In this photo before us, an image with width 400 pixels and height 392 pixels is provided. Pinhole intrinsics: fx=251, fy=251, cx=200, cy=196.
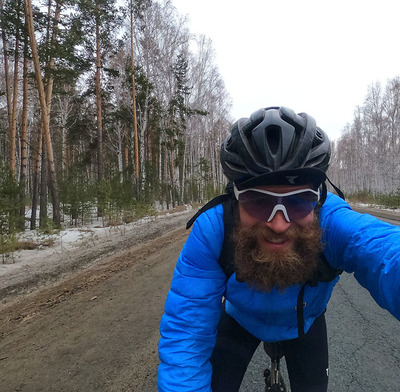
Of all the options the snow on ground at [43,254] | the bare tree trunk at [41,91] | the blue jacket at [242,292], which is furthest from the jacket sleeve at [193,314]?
the bare tree trunk at [41,91]

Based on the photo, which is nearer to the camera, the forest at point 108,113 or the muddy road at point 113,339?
the muddy road at point 113,339

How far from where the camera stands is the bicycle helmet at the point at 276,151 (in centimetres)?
109

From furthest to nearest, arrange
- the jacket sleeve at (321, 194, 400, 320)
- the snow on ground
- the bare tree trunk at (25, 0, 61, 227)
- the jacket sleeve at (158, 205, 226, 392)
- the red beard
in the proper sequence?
the bare tree trunk at (25, 0, 61, 227)
the snow on ground
the red beard
the jacket sleeve at (158, 205, 226, 392)
the jacket sleeve at (321, 194, 400, 320)

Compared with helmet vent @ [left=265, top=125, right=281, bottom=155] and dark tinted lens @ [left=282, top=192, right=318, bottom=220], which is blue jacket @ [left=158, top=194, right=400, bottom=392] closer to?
dark tinted lens @ [left=282, top=192, right=318, bottom=220]

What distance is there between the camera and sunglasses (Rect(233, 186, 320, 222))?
1.10 meters

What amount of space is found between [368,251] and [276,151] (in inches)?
20.9

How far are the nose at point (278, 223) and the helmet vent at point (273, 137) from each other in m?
0.28

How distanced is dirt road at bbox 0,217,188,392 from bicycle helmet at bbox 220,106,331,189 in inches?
72.2

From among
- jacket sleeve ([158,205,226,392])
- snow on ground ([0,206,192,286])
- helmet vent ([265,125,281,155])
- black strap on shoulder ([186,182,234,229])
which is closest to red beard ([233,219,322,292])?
jacket sleeve ([158,205,226,392])

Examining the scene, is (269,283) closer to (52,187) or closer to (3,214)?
(3,214)

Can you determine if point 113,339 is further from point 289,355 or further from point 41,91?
point 41,91

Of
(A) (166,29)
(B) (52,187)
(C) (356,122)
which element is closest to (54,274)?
(B) (52,187)

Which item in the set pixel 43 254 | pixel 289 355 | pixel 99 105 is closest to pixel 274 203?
pixel 289 355

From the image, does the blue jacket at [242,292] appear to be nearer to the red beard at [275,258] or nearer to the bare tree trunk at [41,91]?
the red beard at [275,258]
